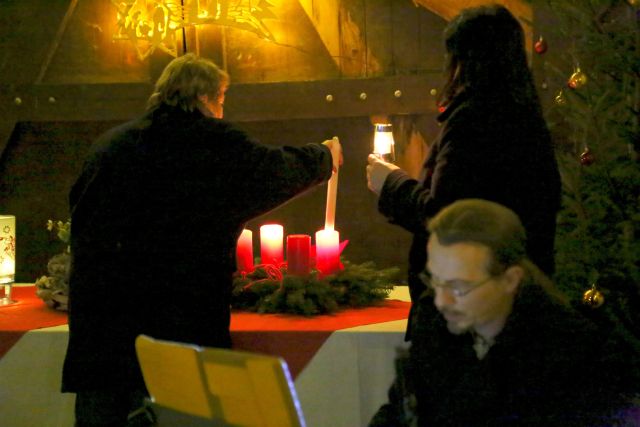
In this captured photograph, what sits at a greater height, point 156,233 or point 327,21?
point 327,21

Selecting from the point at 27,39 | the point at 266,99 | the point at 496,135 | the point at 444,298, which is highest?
the point at 27,39

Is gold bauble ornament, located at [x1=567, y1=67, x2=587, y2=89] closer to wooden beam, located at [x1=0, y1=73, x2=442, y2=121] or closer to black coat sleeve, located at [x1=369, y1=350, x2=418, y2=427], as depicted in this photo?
black coat sleeve, located at [x1=369, y1=350, x2=418, y2=427]

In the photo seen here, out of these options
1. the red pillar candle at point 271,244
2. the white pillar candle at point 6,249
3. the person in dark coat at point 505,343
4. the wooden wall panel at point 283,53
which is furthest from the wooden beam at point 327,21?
the person in dark coat at point 505,343

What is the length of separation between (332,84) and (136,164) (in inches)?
89.0

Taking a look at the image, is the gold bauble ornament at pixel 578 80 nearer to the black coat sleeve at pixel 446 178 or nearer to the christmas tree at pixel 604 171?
the christmas tree at pixel 604 171

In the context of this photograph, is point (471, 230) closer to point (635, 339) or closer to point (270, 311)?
point (635, 339)

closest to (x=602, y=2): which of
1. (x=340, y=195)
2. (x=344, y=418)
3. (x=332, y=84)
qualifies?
(x=344, y=418)

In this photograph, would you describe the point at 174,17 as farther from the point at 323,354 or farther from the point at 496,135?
the point at 496,135

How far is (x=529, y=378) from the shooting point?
5.84 ft

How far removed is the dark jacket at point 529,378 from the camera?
5.82 ft

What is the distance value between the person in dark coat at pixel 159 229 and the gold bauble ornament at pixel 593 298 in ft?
3.43

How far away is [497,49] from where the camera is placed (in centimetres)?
Result: 225

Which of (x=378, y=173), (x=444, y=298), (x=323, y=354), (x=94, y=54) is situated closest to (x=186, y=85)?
(x=378, y=173)

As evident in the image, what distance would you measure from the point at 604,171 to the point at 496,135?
0.86 m
